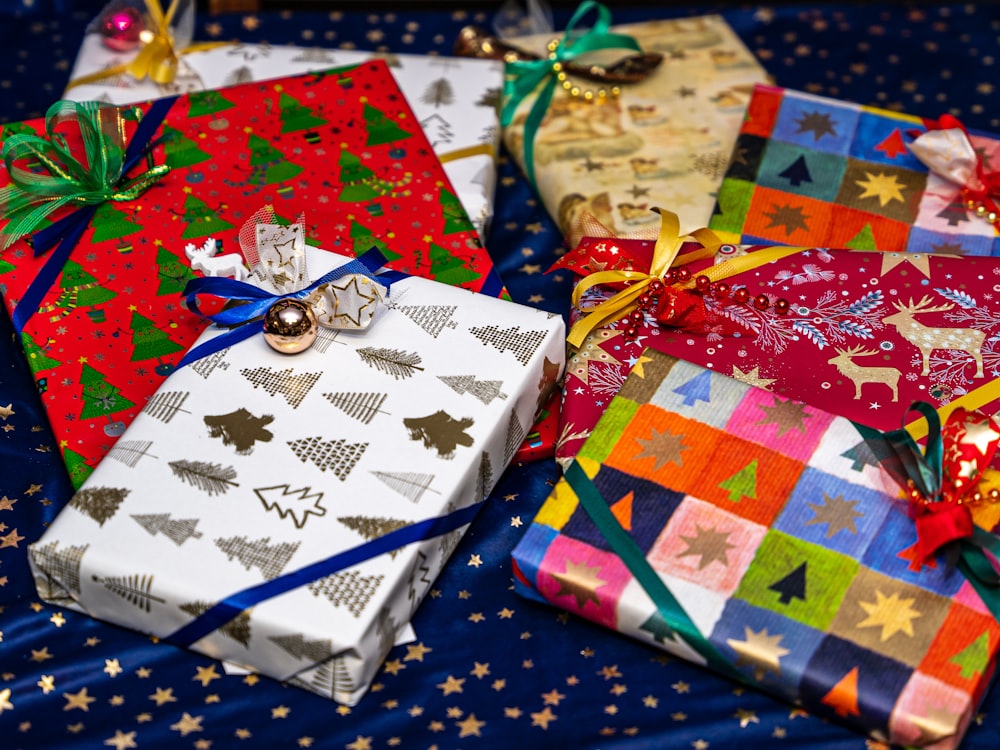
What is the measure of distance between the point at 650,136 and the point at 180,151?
797 mm

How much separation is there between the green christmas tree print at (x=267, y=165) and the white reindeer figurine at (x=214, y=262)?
0.68ft

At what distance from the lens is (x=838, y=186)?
1898 millimetres

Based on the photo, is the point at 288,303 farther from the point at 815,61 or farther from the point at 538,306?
the point at 815,61

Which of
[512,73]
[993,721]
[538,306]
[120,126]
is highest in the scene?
[120,126]

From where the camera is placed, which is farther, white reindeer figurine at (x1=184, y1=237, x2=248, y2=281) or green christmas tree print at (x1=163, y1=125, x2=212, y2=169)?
green christmas tree print at (x1=163, y1=125, x2=212, y2=169)

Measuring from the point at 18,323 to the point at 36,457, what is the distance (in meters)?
0.20

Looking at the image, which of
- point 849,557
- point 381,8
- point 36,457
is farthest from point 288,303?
point 381,8

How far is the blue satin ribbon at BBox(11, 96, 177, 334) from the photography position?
5.51 feet

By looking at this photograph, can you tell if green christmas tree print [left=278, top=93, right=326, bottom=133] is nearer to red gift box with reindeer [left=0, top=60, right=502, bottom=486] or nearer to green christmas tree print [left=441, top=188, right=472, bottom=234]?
red gift box with reindeer [left=0, top=60, right=502, bottom=486]

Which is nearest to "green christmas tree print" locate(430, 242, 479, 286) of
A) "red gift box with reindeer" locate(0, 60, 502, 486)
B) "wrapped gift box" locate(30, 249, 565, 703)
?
"red gift box with reindeer" locate(0, 60, 502, 486)

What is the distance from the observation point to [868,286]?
166 centimetres

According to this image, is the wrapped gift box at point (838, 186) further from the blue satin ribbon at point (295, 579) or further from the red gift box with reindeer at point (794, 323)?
the blue satin ribbon at point (295, 579)

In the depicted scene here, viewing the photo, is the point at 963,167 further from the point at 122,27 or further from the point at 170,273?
the point at 122,27

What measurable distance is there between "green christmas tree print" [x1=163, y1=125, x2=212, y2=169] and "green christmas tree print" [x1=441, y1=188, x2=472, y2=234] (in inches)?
15.4
